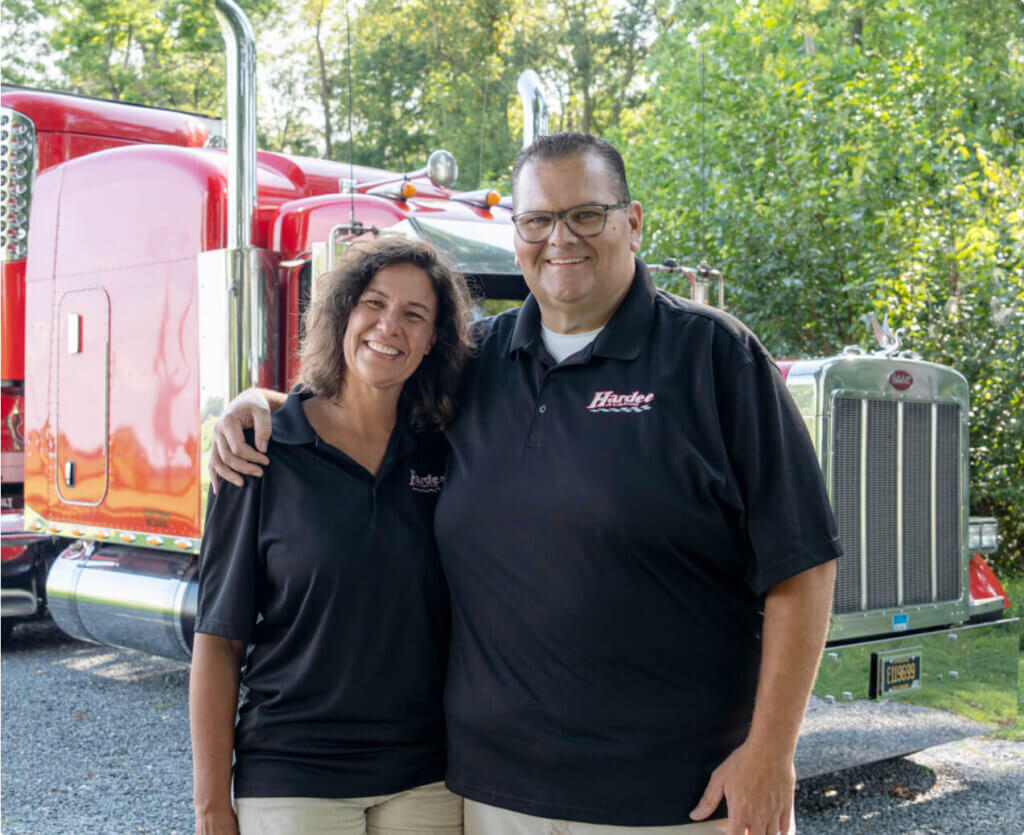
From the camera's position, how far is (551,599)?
221cm

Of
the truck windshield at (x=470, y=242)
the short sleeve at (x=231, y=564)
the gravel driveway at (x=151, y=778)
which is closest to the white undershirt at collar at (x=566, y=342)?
the short sleeve at (x=231, y=564)

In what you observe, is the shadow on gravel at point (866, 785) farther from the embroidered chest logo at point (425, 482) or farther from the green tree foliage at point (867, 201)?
the green tree foliage at point (867, 201)

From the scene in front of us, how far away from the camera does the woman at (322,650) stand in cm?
228

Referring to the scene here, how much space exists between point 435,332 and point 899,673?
3.08 metres

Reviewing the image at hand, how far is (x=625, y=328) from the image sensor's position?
2.37 metres

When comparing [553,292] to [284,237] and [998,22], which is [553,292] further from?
[998,22]

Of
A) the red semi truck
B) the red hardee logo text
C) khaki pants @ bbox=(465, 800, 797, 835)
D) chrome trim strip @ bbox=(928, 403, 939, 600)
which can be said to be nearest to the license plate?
the red semi truck

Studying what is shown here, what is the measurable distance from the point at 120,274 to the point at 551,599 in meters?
4.71

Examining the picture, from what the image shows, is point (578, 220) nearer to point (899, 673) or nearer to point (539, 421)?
point (539, 421)

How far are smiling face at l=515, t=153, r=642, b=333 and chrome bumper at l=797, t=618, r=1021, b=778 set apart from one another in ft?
8.68

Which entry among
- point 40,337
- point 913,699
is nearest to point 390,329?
point 913,699

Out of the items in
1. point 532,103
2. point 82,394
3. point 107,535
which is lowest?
point 107,535

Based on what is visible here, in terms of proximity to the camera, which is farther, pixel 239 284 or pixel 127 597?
pixel 127 597

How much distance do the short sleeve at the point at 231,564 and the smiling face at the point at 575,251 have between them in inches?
27.2
